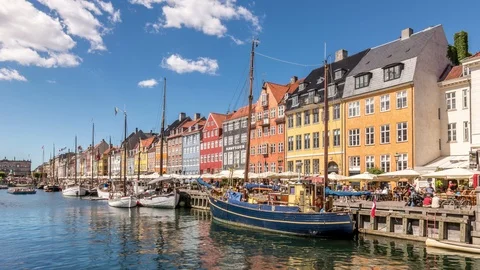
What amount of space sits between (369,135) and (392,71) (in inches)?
294

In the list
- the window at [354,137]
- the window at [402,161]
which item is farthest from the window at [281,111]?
the window at [402,161]

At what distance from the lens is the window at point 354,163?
50.0 meters

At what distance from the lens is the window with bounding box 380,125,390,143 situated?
153 ft

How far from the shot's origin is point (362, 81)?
166ft

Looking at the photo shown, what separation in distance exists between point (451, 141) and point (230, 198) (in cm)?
2400

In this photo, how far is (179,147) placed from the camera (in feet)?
333

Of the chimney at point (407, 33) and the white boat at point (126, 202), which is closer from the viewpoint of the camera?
the chimney at point (407, 33)

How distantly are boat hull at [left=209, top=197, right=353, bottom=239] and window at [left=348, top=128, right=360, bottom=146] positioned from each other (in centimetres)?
2066

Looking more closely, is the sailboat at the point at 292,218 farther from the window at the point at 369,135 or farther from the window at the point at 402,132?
the window at the point at 369,135

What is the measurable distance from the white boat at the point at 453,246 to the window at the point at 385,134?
22.8 m

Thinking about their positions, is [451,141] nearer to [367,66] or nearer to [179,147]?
[367,66]

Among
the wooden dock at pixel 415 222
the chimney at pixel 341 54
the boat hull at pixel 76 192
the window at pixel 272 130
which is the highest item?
the chimney at pixel 341 54

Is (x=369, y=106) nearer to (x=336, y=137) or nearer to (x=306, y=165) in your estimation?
(x=336, y=137)

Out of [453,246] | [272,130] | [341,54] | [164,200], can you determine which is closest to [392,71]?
[341,54]
